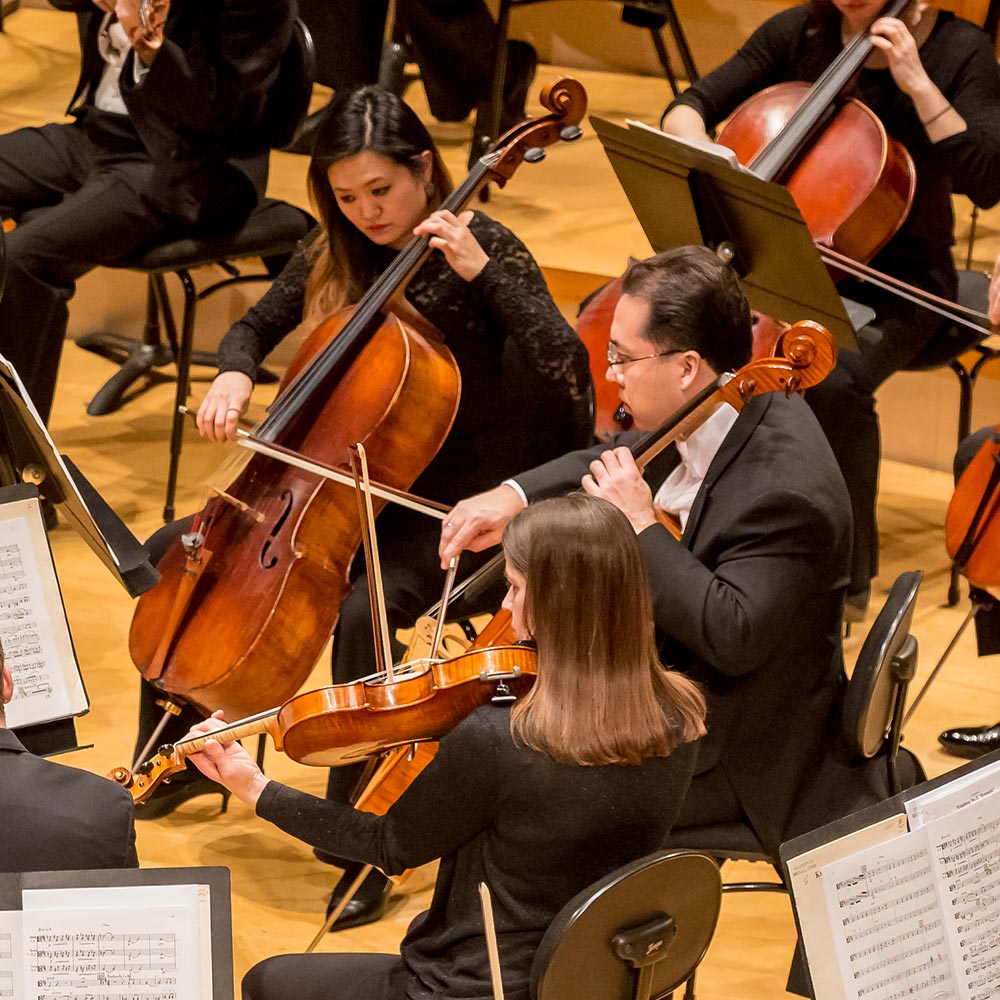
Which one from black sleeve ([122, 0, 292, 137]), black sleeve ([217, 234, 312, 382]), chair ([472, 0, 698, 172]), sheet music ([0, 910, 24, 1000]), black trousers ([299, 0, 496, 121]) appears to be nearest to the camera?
sheet music ([0, 910, 24, 1000])

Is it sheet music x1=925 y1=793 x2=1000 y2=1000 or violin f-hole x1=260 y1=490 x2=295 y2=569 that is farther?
violin f-hole x1=260 y1=490 x2=295 y2=569

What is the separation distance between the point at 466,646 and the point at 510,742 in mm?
659

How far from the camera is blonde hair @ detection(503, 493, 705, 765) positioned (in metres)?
1.76

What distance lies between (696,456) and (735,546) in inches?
7.8

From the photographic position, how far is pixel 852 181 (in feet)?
10.5

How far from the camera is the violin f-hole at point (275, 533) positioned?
8.70 ft

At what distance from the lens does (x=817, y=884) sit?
1629mm

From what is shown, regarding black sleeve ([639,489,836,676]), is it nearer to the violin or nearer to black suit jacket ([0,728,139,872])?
the violin

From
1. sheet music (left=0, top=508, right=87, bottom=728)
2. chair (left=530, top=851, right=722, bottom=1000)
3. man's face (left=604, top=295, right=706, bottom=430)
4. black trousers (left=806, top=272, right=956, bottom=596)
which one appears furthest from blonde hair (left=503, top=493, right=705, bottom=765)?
black trousers (left=806, top=272, right=956, bottom=596)

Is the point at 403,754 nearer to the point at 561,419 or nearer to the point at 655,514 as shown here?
the point at 655,514

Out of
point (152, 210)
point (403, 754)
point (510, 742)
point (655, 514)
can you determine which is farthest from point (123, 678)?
point (510, 742)

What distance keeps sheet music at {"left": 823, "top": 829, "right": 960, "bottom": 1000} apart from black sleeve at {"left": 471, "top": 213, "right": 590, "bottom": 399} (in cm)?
129

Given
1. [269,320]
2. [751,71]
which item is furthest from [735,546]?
[751,71]

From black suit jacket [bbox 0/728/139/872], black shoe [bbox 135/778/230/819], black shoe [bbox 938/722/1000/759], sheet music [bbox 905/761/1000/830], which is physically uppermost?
sheet music [bbox 905/761/1000/830]
